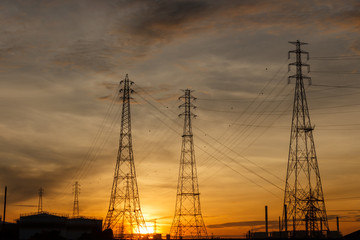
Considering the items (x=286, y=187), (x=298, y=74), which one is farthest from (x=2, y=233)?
(x=298, y=74)

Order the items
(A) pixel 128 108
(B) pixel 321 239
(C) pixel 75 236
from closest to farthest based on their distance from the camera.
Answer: (B) pixel 321 239 < (A) pixel 128 108 < (C) pixel 75 236

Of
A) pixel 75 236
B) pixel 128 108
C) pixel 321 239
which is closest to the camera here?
pixel 321 239

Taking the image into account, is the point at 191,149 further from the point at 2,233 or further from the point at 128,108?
the point at 2,233

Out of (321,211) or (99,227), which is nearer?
(321,211)

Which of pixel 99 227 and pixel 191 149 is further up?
pixel 191 149

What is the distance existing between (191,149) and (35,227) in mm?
35513

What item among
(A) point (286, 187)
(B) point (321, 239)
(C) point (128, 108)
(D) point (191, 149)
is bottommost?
(B) point (321, 239)

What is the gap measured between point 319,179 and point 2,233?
6403cm

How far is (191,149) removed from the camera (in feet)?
362

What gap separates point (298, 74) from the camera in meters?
99.1

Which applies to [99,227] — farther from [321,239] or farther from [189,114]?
[321,239]

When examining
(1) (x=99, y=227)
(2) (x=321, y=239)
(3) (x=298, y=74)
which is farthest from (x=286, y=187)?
(1) (x=99, y=227)

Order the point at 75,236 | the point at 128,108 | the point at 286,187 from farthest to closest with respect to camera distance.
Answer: the point at 75,236 < the point at 128,108 < the point at 286,187

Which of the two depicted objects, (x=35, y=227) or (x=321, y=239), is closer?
(x=321, y=239)
